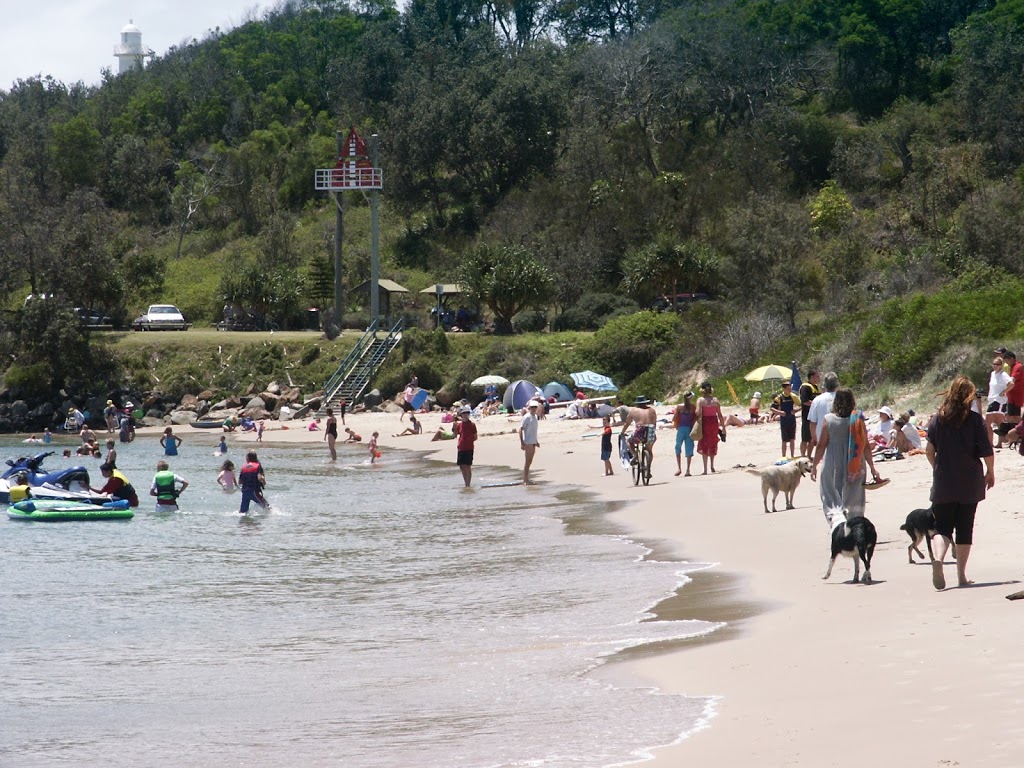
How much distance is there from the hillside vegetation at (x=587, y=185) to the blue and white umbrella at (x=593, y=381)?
1.05 metres

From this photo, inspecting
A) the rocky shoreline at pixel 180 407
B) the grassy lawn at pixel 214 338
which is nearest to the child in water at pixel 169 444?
the rocky shoreline at pixel 180 407

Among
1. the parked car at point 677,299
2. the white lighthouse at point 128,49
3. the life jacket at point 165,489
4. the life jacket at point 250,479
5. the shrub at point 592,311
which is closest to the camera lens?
the life jacket at point 250,479

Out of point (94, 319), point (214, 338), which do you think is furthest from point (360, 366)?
point (94, 319)

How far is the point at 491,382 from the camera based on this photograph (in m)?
38.3

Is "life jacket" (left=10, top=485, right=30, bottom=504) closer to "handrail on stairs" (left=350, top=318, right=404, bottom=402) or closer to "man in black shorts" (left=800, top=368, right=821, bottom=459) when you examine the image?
"man in black shorts" (left=800, top=368, right=821, bottom=459)

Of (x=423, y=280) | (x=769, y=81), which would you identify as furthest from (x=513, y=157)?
(x=769, y=81)

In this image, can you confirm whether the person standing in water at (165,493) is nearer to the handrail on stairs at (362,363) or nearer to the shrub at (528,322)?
the handrail on stairs at (362,363)

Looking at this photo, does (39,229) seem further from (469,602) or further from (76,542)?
(469,602)

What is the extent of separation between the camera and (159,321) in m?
51.3

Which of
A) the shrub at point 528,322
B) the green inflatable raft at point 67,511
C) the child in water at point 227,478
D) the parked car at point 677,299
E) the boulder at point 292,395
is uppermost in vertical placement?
the parked car at point 677,299

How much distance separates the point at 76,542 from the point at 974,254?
29768 mm

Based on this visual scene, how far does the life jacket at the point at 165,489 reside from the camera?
19359 millimetres

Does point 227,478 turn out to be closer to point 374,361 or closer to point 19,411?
point 374,361

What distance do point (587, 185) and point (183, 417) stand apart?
2244 centimetres
